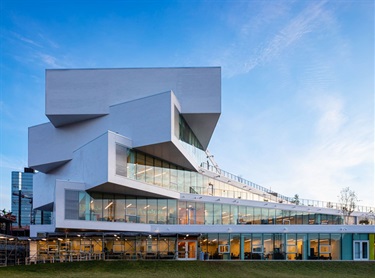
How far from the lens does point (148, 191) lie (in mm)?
31703

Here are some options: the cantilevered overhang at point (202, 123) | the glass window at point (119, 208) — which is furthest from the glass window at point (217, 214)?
the glass window at point (119, 208)

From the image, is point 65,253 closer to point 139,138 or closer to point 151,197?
point 151,197

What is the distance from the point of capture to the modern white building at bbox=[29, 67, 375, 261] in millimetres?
30359

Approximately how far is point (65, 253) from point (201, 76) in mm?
17810

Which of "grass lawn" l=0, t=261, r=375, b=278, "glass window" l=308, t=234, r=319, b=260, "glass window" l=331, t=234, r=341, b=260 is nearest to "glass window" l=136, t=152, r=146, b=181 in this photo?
"grass lawn" l=0, t=261, r=375, b=278

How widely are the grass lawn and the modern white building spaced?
2.52 meters

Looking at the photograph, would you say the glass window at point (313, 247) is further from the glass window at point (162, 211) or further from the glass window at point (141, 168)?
the glass window at point (141, 168)

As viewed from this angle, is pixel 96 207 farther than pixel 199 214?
No

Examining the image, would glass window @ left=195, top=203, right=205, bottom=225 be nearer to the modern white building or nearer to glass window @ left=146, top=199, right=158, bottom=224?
the modern white building

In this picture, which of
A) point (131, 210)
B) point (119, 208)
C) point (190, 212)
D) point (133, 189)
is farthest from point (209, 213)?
point (119, 208)

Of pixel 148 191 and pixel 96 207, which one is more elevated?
pixel 148 191

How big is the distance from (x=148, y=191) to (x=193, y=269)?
754 cm

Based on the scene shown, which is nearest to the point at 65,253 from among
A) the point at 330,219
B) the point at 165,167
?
the point at 165,167

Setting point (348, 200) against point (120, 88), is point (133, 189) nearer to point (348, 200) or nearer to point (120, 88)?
point (120, 88)
